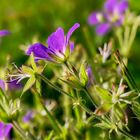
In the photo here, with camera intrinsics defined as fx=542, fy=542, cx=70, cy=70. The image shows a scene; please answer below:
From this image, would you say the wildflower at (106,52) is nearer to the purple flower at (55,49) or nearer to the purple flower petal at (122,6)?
the purple flower at (55,49)

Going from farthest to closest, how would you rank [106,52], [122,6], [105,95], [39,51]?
[122,6] < [106,52] < [39,51] < [105,95]

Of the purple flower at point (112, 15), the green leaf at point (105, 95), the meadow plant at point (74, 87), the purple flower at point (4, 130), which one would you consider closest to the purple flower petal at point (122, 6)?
the purple flower at point (112, 15)

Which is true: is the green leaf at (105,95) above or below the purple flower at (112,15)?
below

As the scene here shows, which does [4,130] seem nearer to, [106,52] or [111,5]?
[106,52]

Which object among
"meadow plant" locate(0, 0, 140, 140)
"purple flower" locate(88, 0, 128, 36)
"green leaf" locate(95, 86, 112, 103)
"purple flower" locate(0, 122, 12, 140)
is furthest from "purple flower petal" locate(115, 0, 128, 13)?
"green leaf" locate(95, 86, 112, 103)

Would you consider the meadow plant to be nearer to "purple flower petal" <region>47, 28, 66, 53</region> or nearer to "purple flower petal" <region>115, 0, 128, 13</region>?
"purple flower petal" <region>47, 28, 66, 53</region>

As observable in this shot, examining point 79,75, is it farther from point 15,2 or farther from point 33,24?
point 15,2

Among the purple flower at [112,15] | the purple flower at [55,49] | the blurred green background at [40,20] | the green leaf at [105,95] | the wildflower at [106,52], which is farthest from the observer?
the blurred green background at [40,20]

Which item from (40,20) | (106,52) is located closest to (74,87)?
(106,52)
